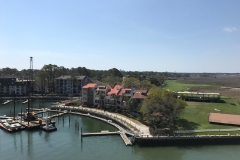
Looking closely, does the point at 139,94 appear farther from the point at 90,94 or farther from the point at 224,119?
the point at 224,119

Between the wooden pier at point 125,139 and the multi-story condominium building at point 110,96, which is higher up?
the multi-story condominium building at point 110,96

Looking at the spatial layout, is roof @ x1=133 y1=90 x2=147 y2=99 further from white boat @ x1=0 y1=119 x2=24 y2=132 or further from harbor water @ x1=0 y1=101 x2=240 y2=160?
white boat @ x1=0 y1=119 x2=24 y2=132

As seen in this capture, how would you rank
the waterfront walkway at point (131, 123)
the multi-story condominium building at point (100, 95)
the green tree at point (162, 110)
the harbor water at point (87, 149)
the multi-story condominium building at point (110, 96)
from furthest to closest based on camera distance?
the multi-story condominium building at point (100, 95)
the multi-story condominium building at point (110, 96)
the green tree at point (162, 110)
the waterfront walkway at point (131, 123)
the harbor water at point (87, 149)

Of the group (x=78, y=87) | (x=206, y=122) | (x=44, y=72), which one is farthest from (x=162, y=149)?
(x=44, y=72)

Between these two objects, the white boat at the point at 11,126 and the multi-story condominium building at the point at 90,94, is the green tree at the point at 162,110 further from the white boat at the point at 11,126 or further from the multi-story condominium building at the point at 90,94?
the multi-story condominium building at the point at 90,94

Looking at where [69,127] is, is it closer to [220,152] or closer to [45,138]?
[45,138]

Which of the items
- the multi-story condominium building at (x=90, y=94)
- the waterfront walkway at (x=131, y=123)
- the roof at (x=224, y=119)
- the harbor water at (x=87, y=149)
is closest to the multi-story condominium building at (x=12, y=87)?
the multi-story condominium building at (x=90, y=94)

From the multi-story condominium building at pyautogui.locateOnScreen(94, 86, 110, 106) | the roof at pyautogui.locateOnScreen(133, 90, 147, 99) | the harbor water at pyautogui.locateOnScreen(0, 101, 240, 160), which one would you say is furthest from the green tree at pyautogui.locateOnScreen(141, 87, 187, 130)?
the multi-story condominium building at pyautogui.locateOnScreen(94, 86, 110, 106)
